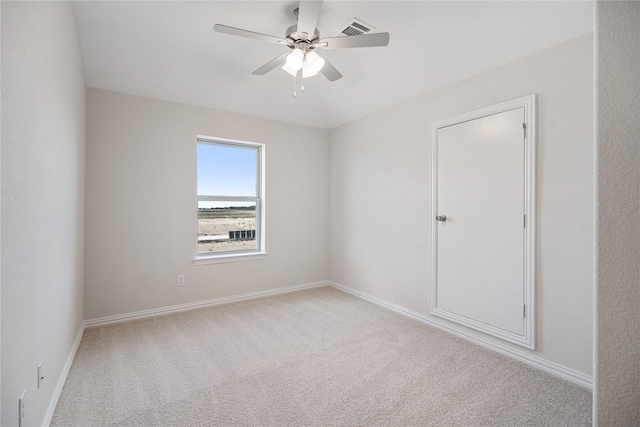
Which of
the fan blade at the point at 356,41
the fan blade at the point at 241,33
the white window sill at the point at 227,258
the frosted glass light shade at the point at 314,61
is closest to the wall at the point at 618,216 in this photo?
the fan blade at the point at 356,41

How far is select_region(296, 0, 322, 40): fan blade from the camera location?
5.62 ft

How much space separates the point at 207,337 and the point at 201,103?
2.63 metres

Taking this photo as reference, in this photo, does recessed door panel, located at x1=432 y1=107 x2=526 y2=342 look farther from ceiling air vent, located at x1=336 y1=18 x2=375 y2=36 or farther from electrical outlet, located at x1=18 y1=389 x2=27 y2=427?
electrical outlet, located at x1=18 y1=389 x2=27 y2=427

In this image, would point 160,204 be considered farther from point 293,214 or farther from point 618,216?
point 618,216

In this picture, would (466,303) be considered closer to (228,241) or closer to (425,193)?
(425,193)

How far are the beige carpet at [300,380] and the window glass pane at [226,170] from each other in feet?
5.53

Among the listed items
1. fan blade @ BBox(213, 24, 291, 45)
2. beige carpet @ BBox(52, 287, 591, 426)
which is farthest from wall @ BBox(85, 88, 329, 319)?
fan blade @ BBox(213, 24, 291, 45)

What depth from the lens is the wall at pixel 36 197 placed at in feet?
3.56

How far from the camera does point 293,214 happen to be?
4262 millimetres

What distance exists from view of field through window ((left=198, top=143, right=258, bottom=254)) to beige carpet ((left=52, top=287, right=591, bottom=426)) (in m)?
1.17

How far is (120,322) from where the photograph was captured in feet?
10.1

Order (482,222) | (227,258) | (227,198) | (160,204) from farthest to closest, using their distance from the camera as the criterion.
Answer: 1. (227,198)
2. (227,258)
3. (160,204)
4. (482,222)

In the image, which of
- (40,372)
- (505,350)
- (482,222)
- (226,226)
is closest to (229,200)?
(226,226)

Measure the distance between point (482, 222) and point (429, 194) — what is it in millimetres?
619
